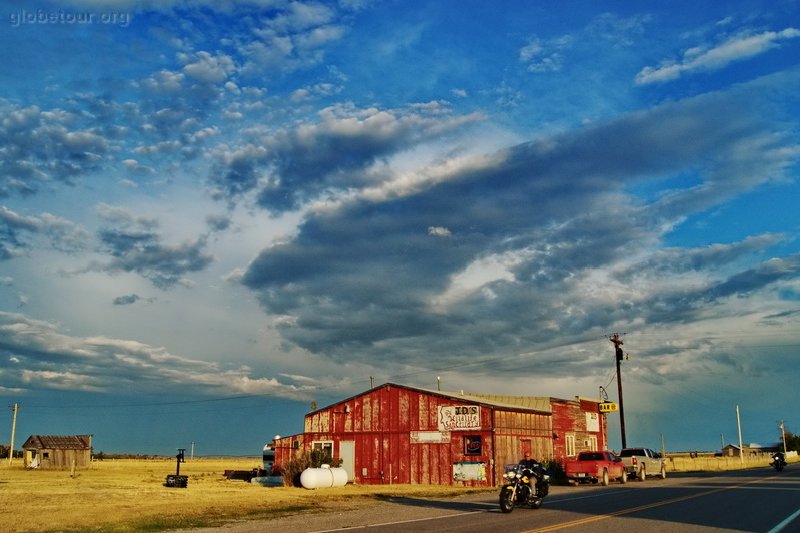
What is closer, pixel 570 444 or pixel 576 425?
pixel 570 444

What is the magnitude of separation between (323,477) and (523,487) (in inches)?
791

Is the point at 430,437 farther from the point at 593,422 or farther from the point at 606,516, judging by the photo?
the point at 606,516

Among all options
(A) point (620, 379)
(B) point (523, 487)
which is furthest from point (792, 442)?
(B) point (523, 487)

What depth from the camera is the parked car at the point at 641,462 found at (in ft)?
148

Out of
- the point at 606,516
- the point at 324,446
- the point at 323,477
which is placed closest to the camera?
the point at 606,516

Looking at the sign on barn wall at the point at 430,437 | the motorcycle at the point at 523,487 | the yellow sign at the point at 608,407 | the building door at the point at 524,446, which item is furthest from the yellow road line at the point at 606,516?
the yellow sign at the point at 608,407


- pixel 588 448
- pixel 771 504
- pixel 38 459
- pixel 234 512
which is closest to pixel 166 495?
pixel 234 512

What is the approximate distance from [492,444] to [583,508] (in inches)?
780

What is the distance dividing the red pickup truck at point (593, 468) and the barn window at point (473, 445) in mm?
5244

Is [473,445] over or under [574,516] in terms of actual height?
over

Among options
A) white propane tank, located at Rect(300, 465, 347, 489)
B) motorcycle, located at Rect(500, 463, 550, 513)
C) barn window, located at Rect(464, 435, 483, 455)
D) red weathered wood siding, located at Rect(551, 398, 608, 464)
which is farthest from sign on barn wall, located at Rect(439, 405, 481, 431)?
motorcycle, located at Rect(500, 463, 550, 513)

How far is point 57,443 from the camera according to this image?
242 ft

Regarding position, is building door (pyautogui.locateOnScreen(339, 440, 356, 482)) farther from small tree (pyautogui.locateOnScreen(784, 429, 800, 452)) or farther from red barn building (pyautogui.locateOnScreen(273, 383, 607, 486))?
small tree (pyautogui.locateOnScreen(784, 429, 800, 452))

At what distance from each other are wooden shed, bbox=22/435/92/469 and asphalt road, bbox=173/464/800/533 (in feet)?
187
